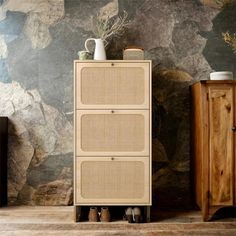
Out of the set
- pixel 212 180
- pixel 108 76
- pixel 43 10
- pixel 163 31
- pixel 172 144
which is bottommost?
pixel 212 180

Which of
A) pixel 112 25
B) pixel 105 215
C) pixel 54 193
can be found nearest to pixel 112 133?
pixel 105 215

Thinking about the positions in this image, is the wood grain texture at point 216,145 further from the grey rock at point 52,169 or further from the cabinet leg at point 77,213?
the grey rock at point 52,169

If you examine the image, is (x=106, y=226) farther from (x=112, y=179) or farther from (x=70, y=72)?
(x=70, y=72)

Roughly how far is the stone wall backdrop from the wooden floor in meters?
0.34

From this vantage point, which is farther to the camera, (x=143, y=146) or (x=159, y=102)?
(x=159, y=102)

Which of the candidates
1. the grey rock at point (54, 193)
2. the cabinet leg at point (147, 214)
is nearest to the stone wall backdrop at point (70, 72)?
the grey rock at point (54, 193)

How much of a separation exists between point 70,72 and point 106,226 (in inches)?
61.3

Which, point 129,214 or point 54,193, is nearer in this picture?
point 129,214

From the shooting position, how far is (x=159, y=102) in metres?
3.24

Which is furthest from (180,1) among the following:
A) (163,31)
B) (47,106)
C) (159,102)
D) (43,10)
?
(47,106)

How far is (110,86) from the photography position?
107 inches

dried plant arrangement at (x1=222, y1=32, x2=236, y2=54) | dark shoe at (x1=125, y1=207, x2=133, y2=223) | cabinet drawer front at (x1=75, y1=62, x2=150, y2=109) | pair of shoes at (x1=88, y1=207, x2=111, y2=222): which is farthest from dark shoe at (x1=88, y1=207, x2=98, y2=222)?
dried plant arrangement at (x1=222, y1=32, x2=236, y2=54)

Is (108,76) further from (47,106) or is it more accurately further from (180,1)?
(180,1)

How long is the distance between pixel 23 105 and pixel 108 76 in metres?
1.06
